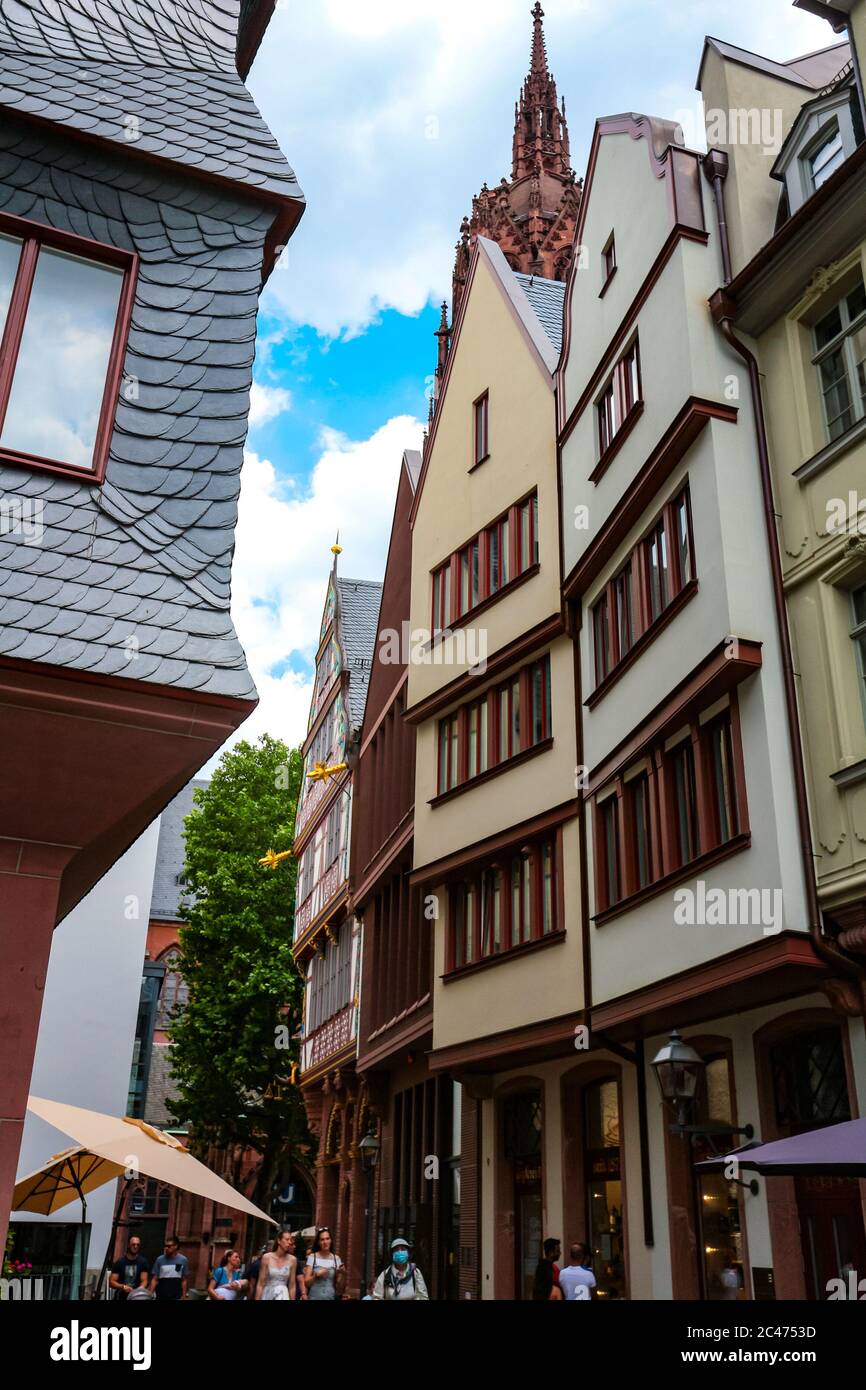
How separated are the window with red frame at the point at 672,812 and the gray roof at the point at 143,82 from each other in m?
6.95

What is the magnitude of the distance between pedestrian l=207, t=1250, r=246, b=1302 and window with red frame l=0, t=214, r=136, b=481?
991 centimetres

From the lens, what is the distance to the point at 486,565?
20578mm

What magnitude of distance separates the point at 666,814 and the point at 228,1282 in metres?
7.86

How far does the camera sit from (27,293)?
7430 mm

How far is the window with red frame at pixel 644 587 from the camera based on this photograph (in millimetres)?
13562

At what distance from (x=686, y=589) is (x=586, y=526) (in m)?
4.28

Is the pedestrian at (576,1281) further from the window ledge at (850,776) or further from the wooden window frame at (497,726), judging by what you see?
the wooden window frame at (497,726)

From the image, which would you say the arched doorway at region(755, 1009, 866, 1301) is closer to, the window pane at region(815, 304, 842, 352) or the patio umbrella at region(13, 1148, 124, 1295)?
the window pane at region(815, 304, 842, 352)

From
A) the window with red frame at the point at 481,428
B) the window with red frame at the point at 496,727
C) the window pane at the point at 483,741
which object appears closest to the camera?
the window with red frame at the point at 496,727

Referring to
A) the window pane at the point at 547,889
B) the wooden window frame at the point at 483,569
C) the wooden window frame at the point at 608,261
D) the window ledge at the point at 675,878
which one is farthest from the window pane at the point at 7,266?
the wooden window frame at the point at 483,569

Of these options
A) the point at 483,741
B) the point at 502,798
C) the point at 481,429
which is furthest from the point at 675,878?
the point at 481,429

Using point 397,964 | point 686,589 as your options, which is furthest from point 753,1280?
point 397,964
